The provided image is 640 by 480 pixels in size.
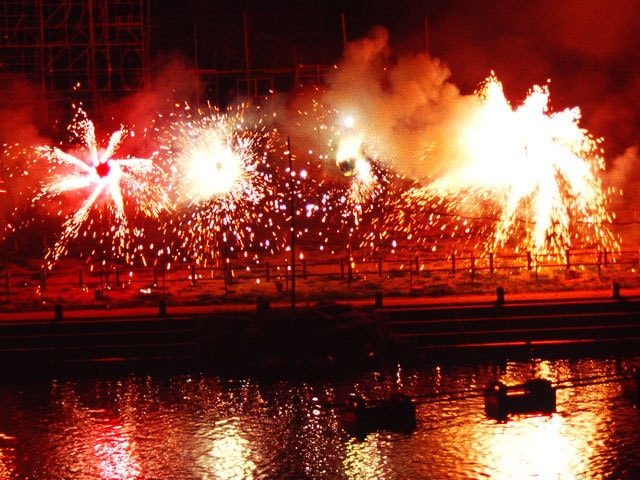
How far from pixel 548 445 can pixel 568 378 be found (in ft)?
9.21

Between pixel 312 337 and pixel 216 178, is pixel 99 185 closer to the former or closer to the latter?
pixel 216 178

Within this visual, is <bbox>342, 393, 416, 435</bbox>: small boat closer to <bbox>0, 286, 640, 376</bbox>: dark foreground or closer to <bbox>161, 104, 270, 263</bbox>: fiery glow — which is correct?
<bbox>0, 286, 640, 376</bbox>: dark foreground

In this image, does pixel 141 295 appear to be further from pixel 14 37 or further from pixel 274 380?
pixel 14 37

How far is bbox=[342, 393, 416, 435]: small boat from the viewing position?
1107 cm

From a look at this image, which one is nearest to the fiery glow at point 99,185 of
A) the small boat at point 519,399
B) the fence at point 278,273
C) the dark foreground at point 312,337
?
the fence at point 278,273

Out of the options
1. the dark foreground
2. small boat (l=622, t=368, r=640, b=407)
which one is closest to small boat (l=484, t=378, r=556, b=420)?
small boat (l=622, t=368, r=640, b=407)

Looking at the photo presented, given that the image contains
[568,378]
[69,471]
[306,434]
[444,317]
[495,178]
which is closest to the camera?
[69,471]

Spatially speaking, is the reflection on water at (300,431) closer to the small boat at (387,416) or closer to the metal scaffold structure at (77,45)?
the small boat at (387,416)

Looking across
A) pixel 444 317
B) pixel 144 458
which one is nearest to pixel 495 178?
pixel 444 317

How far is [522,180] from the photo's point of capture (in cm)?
1912

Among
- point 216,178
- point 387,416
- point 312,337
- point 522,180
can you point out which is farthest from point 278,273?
point 387,416

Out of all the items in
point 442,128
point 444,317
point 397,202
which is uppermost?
point 442,128

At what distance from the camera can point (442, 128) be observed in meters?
20.0

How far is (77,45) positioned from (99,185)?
284 centimetres
